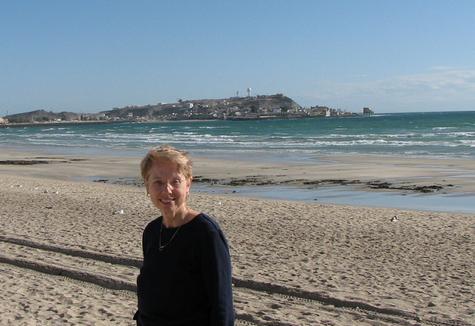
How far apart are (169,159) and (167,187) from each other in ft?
0.33

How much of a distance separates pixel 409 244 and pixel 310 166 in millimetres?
16738

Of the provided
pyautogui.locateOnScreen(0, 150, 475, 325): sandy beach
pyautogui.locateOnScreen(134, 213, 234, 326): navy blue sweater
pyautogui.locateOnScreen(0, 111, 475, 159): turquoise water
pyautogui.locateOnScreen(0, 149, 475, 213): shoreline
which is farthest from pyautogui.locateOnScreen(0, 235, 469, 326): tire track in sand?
pyautogui.locateOnScreen(0, 111, 475, 159): turquoise water

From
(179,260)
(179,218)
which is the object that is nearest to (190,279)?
(179,260)

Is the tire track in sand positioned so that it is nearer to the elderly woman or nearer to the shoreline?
the elderly woman

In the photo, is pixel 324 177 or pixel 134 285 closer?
pixel 134 285

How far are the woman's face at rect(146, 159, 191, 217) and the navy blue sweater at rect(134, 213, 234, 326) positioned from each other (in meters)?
0.08

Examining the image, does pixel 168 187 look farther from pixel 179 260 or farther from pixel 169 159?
pixel 179 260

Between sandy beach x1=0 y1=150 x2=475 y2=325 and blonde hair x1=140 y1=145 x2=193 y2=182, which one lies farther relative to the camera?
sandy beach x1=0 y1=150 x2=475 y2=325

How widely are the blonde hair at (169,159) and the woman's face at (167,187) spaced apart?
0.01 m

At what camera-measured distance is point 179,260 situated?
7.87ft

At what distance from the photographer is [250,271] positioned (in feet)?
24.8

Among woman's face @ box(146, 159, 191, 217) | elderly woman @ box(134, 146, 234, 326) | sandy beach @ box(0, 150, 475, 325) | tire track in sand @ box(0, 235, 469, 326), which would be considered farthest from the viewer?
sandy beach @ box(0, 150, 475, 325)

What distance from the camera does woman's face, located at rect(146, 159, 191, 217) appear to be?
2.46 meters

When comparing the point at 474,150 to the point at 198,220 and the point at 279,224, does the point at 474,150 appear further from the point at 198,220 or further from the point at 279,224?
the point at 198,220
